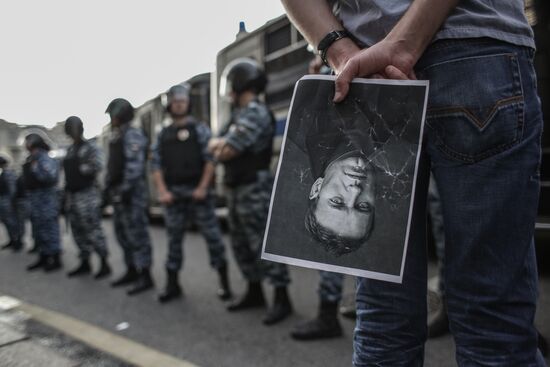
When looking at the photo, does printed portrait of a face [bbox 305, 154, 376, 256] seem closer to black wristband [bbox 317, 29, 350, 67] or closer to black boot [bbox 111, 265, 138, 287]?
black wristband [bbox 317, 29, 350, 67]

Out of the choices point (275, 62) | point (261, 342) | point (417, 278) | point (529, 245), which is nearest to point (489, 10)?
point (529, 245)

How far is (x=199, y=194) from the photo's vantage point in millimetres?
3221

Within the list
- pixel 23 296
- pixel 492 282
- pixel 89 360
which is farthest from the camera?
pixel 23 296

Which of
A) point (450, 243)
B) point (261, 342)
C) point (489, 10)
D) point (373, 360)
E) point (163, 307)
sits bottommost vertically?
point (261, 342)

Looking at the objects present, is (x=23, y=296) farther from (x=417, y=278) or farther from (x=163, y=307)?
(x=417, y=278)

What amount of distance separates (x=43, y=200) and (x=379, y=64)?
495cm

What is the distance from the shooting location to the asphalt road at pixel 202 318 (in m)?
2.08

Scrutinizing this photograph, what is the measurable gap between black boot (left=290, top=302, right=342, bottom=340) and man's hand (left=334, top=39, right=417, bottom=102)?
1.72 m

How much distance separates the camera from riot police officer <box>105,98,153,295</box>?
3.64 meters

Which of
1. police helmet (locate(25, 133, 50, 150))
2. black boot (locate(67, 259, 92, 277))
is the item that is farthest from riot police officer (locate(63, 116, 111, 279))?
police helmet (locate(25, 133, 50, 150))

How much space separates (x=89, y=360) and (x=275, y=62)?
3376 millimetres

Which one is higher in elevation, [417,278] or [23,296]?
[23,296]

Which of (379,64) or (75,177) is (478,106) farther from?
(75,177)

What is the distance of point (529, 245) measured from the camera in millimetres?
820
